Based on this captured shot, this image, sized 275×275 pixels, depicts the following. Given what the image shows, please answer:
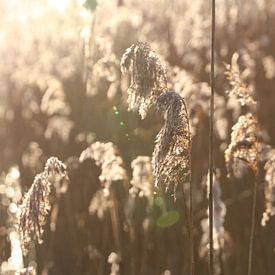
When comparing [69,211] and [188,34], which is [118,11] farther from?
[69,211]

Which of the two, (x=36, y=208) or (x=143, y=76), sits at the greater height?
(x=143, y=76)

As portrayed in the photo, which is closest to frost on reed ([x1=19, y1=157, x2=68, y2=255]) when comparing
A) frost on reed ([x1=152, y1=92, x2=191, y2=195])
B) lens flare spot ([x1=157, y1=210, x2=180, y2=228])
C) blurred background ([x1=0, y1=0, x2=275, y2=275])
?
frost on reed ([x1=152, y1=92, x2=191, y2=195])

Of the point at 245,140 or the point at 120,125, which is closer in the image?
the point at 245,140

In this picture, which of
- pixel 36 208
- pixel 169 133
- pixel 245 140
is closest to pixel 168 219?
pixel 245 140

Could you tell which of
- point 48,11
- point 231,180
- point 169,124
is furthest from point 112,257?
point 48,11

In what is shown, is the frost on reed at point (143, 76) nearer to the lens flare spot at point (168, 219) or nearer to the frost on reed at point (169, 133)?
the frost on reed at point (169, 133)

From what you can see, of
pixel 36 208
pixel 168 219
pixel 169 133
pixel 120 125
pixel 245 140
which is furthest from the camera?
pixel 120 125

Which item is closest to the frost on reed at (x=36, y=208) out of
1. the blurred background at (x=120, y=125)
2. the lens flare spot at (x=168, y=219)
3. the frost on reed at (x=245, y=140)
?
the frost on reed at (x=245, y=140)

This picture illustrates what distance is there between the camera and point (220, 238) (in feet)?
7.62

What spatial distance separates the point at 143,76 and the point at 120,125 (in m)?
1.62

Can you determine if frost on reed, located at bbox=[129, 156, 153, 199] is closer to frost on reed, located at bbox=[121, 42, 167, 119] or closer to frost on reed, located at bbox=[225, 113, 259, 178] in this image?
frost on reed, located at bbox=[225, 113, 259, 178]

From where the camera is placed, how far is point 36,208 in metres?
1.45

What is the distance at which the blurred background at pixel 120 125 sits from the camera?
8.12 ft

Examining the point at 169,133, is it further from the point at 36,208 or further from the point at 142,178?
the point at 142,178
